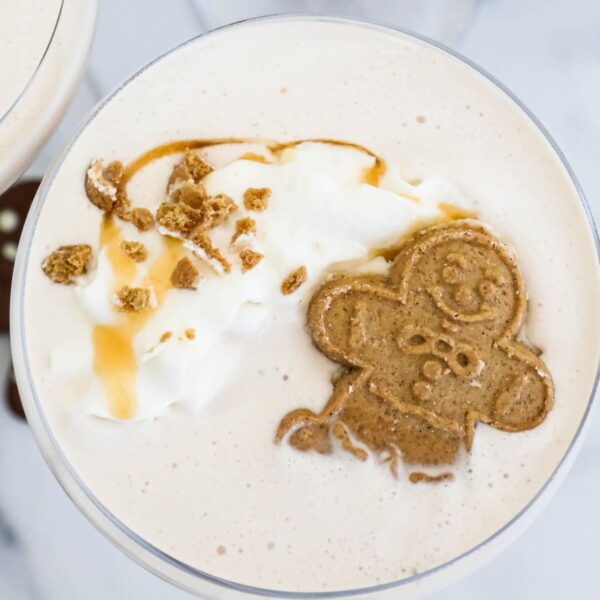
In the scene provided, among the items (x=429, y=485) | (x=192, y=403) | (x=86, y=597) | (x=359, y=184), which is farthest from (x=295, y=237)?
(x=86, y=597)

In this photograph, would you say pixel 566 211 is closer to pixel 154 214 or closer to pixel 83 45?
pixel 154 214

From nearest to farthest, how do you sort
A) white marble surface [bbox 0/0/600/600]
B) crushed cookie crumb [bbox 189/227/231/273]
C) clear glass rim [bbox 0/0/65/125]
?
crushed cookie crumb [bbox 189/227/231/273] → clear glass rim [bbox 0/0/65/125] → white marble surface [bbox 0/0/600/600]

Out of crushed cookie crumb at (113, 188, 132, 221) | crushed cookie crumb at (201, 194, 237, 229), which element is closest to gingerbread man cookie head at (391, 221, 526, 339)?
crushed cookie crumb at (201, 194, 237, 229)

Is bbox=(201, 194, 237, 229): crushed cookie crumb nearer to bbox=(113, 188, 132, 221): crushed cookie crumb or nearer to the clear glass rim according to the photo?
bbox=(113, 188, 132, 221): crushed cookie crumb

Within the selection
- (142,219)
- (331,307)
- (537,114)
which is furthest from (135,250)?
(537,114)

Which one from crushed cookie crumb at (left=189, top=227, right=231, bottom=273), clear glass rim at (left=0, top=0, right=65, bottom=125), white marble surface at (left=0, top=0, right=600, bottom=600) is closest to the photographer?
crushed cookie crumb at (left=189, top=227, right=231, bottom=273)

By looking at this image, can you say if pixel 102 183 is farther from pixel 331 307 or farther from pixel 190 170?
pixel 331 307

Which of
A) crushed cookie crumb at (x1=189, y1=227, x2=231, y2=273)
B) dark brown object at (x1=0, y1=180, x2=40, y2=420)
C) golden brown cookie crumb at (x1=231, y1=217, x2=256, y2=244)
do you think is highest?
golden brown cookie crumb at (x1=231, y1=217, x2=256, y2=244)
